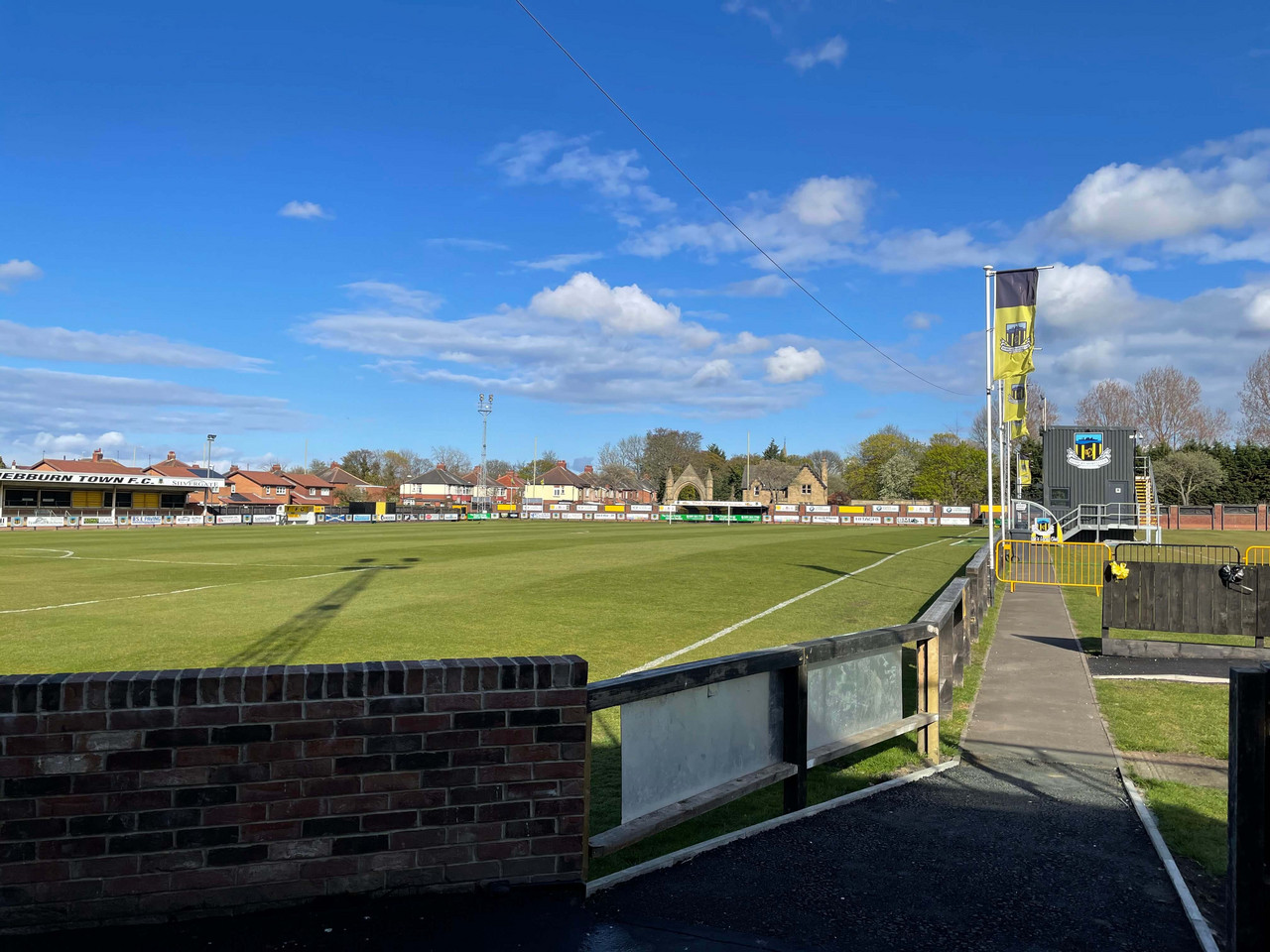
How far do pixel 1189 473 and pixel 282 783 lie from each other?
269 ft

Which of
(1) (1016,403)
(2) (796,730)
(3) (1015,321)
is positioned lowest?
(2) (796,730)

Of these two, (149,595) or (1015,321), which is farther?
(1015,321)

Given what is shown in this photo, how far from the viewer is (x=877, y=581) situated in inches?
871

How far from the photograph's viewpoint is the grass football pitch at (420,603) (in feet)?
37.3

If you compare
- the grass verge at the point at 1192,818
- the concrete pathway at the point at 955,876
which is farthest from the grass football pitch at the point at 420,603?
the grass verge at the point at 1192,818

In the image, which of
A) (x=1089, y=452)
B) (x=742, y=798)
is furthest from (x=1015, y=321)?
(x=1089, y=452)

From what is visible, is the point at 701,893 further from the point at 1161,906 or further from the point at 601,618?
the point at 601,618

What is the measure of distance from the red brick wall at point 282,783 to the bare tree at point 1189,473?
80.1 meters

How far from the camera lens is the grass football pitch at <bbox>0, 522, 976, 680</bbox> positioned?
11.4 m

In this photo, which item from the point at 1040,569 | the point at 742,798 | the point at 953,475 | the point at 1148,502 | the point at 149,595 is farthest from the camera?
the point at 953,475

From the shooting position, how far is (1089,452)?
38.6 metres

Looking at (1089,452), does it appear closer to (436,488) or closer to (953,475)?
(953,475)

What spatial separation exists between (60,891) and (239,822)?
2.15 ft

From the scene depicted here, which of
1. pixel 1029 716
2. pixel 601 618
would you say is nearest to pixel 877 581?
pixel 601 618
